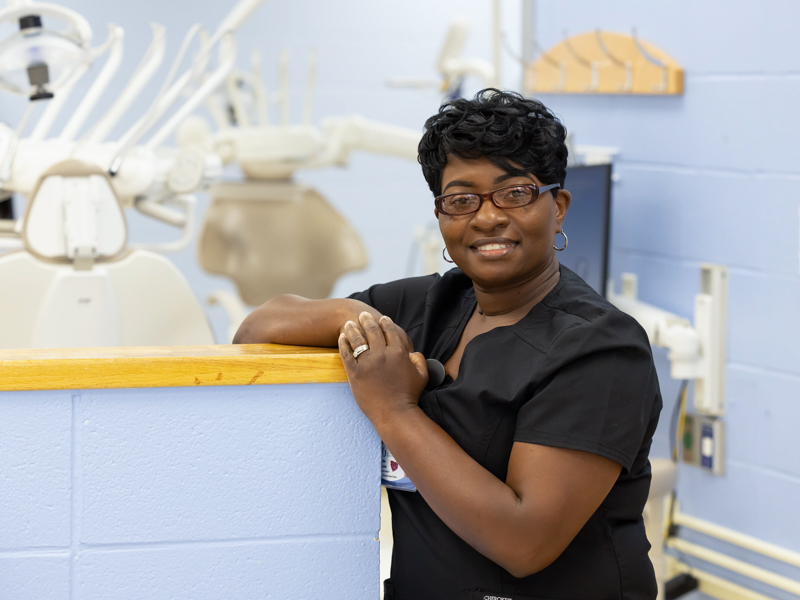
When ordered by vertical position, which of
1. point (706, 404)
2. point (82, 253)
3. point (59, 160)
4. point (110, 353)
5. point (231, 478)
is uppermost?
point (59, 160)

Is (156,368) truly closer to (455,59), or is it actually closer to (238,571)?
(238,571)

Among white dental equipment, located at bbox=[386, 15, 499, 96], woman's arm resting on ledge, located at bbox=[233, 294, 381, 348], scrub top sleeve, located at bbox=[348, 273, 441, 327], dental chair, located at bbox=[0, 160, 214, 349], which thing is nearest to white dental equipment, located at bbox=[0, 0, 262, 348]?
dental chair, located at bbox=[0, 160, 214, 349]

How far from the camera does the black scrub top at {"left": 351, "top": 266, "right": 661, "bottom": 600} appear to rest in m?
0.94

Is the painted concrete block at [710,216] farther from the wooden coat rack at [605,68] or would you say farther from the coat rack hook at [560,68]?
the coat rack hook at [560,68]

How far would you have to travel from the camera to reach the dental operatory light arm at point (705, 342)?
2.34 metres

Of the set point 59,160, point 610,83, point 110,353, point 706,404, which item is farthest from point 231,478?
point 610,83

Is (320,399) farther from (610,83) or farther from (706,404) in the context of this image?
(610,83)

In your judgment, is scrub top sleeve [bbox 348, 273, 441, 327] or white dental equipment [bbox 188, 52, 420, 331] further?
white dental equipment [bbox 188, 52, 420, 331]

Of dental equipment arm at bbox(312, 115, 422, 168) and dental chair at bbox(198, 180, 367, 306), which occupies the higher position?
dental equipment arm at bbox(312, 115, 422, 168)

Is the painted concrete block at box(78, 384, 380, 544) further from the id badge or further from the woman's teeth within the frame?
the woman's teeth

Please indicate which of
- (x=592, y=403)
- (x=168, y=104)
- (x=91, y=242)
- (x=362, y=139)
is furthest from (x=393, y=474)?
(x=362, y=139)

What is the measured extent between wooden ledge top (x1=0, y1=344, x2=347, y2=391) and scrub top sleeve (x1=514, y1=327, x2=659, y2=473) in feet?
0.80

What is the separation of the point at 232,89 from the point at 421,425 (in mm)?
2463

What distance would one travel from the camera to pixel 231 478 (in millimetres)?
1034
